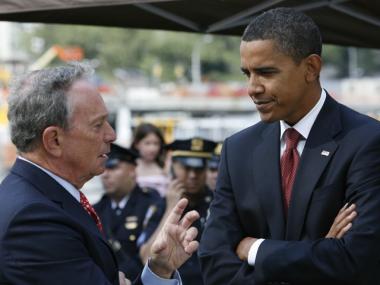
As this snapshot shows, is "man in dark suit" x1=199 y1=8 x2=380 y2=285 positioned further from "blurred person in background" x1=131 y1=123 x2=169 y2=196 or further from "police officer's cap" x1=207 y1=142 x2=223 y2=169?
"blurred person in background" x1=131 y1=123 x2=169 y2=196

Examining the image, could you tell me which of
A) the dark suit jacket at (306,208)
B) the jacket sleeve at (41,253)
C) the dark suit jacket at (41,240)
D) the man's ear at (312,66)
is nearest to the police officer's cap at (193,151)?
the dark suit jacket at (306,208)

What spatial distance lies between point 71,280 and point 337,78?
3250 inches

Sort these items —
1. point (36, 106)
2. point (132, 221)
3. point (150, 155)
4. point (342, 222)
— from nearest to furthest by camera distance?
1. point (36, 106)
2. point (342, 222)
3. point (132, 221)
4. point (150, 155)

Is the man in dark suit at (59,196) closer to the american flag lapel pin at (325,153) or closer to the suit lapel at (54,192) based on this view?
the suit lapel at (54,192)

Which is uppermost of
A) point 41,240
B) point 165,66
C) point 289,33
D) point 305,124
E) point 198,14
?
point 198,14

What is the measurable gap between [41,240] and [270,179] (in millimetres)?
1147

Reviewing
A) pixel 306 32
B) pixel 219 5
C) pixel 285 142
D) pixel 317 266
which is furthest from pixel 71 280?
pixel 219 5

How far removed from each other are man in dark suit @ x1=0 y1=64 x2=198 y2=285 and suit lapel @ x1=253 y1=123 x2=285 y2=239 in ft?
1.36

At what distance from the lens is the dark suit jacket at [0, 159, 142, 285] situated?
95.3 inches

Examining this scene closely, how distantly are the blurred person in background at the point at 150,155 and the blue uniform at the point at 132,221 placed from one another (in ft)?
4.46

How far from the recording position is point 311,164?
3.12 meters

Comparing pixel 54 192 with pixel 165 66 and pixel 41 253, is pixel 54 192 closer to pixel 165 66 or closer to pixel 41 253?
pixel 41 253

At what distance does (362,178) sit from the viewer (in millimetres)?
3006

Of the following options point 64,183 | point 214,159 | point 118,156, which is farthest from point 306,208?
point 118,156
